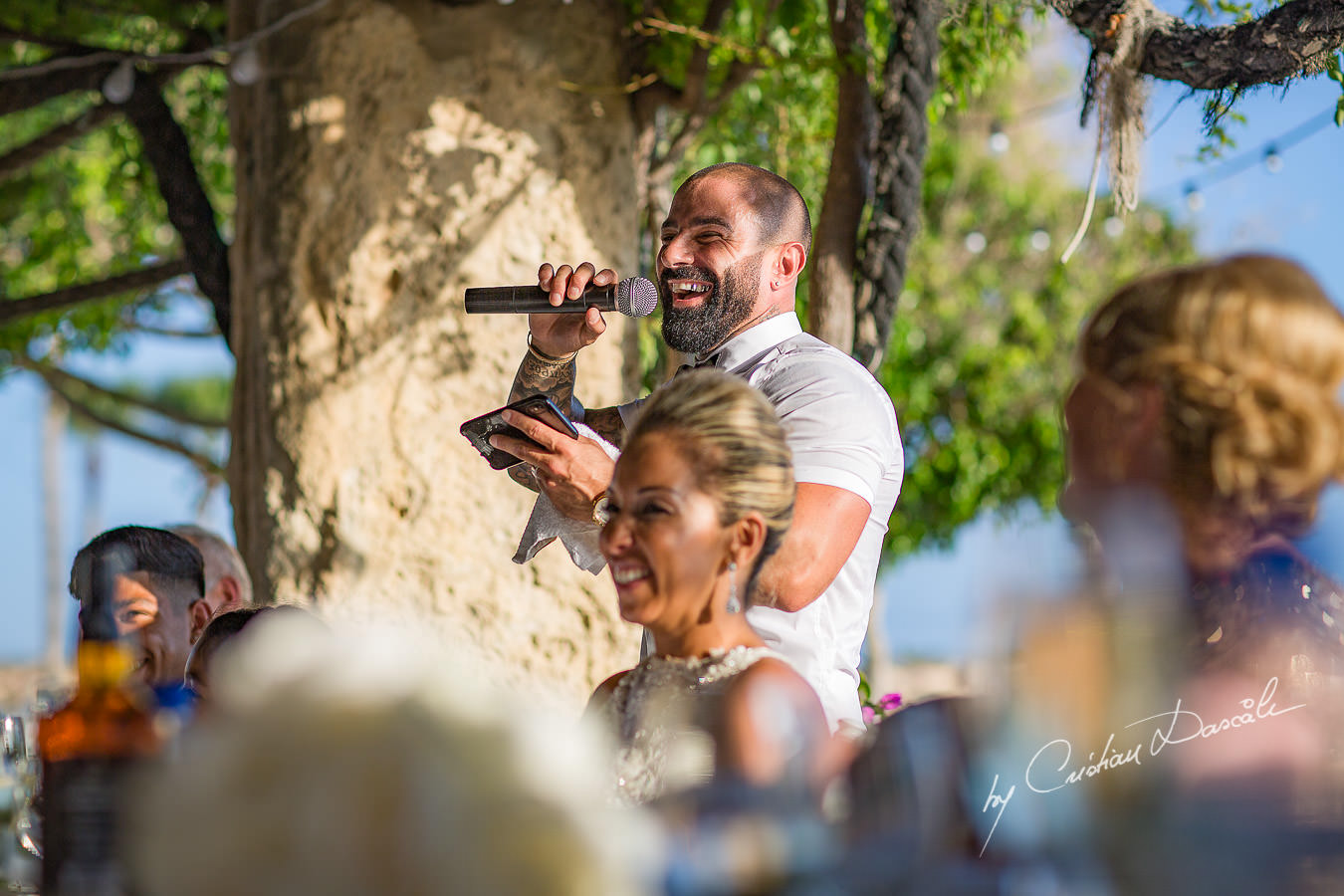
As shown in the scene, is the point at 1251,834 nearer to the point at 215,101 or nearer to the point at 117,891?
the point at 117,891

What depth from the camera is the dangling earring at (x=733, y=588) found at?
1.42 m

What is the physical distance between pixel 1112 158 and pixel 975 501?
5.81 m

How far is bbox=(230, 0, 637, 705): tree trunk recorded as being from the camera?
388 centimetres

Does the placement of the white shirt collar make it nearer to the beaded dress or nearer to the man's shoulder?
the man's shoulder

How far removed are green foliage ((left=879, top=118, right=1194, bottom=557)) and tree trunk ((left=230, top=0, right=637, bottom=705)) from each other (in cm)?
373

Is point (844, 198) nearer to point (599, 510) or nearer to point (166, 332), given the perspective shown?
point (599, 510)

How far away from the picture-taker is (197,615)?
7.88 ft

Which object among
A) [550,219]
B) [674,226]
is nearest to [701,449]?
[674,226]

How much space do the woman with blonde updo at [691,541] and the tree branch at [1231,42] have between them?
1710 mm

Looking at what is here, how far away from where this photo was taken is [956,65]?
419cm

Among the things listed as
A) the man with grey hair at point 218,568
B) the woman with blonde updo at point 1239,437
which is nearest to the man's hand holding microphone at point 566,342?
the woman with blonde updo at point 1239,437

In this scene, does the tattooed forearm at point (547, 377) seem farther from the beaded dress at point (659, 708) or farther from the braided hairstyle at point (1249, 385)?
the braided hairstyle at point (1249, 385)

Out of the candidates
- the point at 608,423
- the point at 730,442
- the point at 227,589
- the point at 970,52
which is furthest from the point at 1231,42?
the point at 227,589

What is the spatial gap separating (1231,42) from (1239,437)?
189 cm
